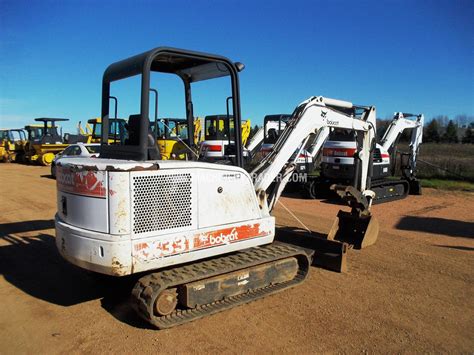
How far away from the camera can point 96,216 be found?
3.85m

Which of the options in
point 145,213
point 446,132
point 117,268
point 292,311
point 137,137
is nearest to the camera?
point 117,268

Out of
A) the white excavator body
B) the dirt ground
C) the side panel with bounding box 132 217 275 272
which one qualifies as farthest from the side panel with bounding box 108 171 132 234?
the dirt ground

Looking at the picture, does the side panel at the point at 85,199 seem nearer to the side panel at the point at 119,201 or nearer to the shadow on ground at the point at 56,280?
the side panel at the point at 119,201

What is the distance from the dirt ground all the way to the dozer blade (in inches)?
7.8

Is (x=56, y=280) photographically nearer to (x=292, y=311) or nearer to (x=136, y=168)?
(x=136, y=168)

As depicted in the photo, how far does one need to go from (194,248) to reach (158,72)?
7.86ft

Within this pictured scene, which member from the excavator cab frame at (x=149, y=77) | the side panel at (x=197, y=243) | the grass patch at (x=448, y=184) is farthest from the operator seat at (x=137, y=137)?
the grass patch at (x=448, y=184)

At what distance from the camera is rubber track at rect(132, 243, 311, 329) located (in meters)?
3.91

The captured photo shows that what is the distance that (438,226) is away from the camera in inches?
336

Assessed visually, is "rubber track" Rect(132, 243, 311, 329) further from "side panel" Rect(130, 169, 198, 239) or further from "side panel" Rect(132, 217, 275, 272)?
"side panel" Rect(130, 169, 198, 239)

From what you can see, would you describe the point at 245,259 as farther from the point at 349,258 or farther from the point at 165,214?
the point at 349,258

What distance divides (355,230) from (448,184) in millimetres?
10139

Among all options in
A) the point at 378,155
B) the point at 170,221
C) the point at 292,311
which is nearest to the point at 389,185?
the point at 378,155

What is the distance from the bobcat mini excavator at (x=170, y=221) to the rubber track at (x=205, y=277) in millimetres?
12
